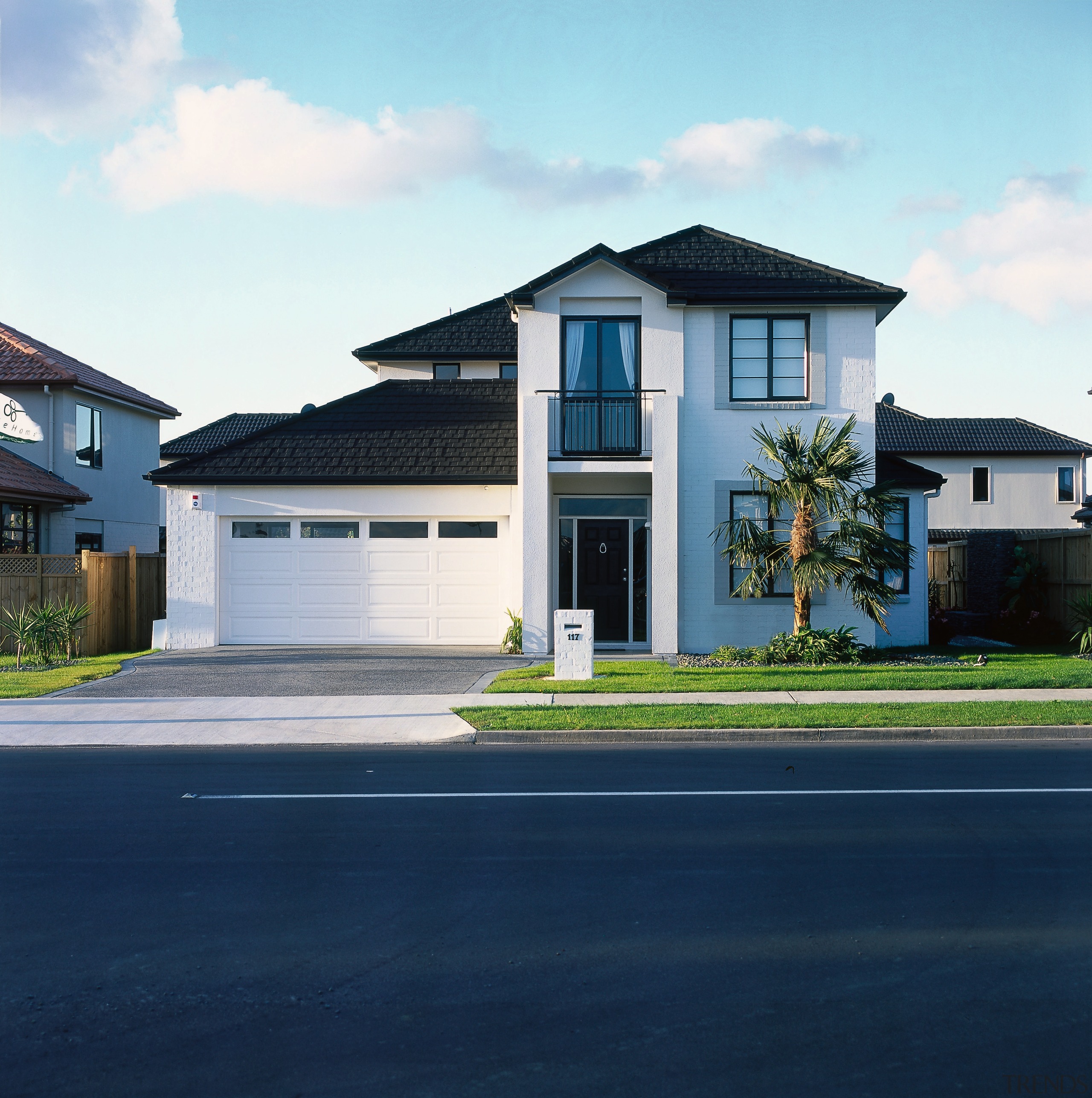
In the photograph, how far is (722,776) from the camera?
9.34m

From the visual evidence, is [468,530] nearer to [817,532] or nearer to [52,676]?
[817,532]

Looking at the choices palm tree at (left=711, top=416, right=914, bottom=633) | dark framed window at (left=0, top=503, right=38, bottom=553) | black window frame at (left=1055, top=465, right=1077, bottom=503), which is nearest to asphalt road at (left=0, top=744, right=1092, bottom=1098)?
palm tree at (left=711, top=416, right=914, bottom=633)

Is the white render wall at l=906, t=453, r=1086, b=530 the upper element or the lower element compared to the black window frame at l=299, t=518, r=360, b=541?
upper

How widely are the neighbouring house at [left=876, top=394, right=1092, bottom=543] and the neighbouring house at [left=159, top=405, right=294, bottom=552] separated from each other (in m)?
24.0

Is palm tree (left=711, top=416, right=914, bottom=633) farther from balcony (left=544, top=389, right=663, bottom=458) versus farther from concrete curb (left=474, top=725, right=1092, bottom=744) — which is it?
concrete curb (left=474, top=725, right=1092, bottom=744)

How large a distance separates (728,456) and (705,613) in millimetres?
2797

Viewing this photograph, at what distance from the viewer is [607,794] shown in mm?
8625

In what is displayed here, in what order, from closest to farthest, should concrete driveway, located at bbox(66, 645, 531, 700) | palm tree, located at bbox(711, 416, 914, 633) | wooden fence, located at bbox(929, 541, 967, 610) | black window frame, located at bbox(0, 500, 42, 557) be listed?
1. concrete driveway, located at bbox(66, 645, 531, 700)
2. palm tree, located at bbox(711, 416, 914, 633)
3. black window frame, located at bbox(0, 500, 42, 557)
4. wooden fence, located at bbox(929, 541, 967, 610)

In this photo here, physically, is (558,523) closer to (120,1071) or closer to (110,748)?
(110,748)

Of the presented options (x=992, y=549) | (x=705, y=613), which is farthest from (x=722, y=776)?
(x=992, y=549)

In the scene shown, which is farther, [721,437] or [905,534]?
[905,534]

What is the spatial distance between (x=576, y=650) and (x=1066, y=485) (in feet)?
117

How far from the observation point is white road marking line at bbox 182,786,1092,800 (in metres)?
8.50

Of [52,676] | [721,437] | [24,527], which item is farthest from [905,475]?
[24,527]
